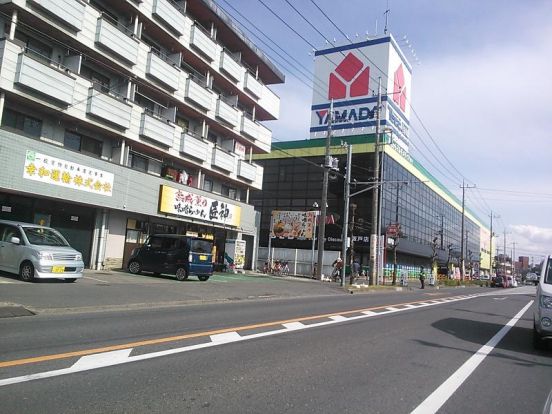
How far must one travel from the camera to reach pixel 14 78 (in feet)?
58.7

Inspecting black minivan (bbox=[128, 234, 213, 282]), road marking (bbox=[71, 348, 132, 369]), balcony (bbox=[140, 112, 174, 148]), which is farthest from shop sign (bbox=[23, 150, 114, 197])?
road marking (bbox=[71, 348, 132, 369])

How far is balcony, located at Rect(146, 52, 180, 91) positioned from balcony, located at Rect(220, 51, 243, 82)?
500cm

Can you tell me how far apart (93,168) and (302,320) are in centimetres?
1357

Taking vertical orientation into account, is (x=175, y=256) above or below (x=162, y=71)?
below

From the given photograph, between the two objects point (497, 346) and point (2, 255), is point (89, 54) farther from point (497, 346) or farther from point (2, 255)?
point (497, 346)

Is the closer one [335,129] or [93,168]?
[93,168]

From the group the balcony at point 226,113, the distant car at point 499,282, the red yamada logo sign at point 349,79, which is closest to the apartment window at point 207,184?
the balcony at point 226,113

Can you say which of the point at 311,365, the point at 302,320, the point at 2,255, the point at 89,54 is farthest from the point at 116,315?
the point at 89,54

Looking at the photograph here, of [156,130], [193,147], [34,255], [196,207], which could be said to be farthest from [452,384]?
[193,147]

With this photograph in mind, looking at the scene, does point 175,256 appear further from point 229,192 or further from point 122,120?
point 229,192

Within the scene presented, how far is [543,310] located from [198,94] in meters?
23.3

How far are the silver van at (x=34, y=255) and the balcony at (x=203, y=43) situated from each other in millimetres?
15903

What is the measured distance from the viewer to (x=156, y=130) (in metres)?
25.0

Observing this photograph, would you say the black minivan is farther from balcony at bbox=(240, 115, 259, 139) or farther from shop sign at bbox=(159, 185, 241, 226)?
balcony at bbox=(240, 115, 259, 139)
